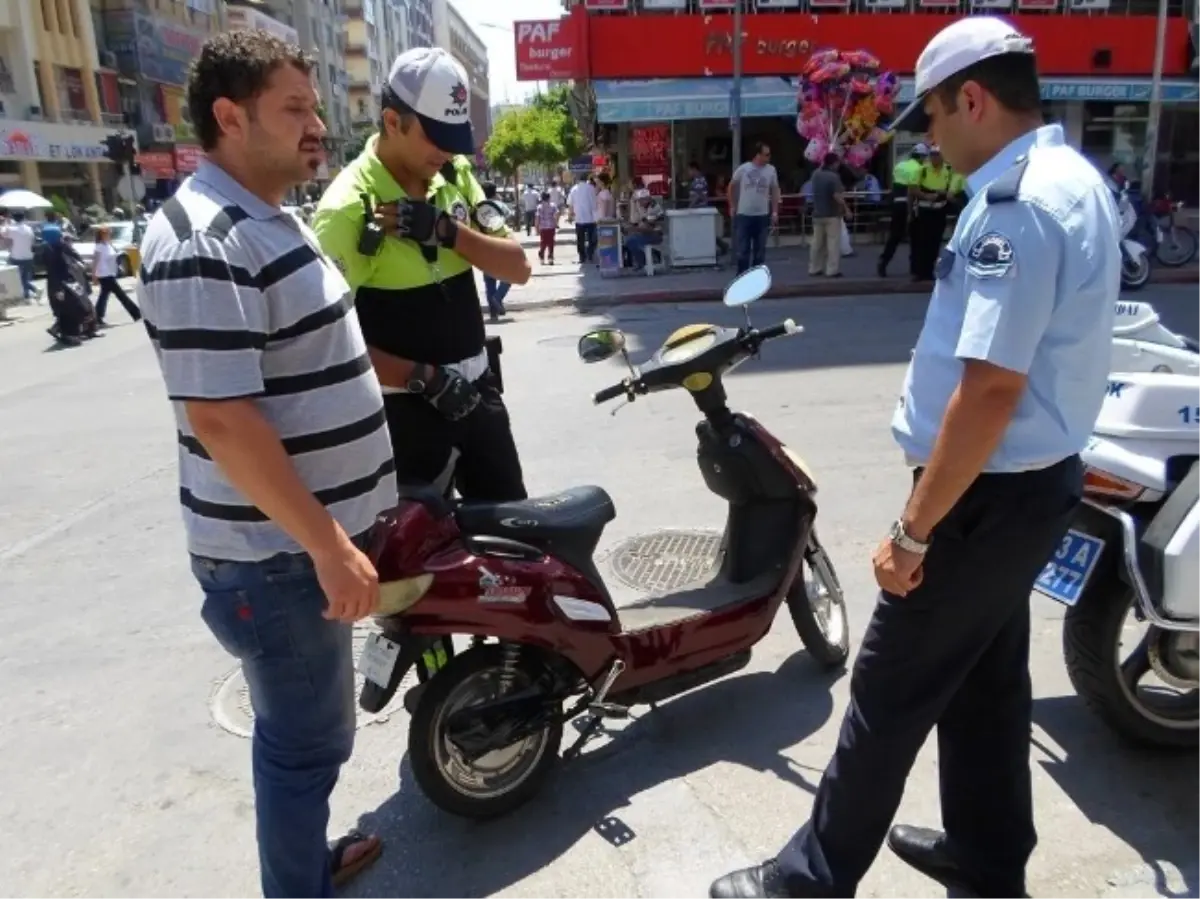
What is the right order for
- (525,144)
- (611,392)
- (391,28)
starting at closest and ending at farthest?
(611,392) → (525,144) → (391,28)

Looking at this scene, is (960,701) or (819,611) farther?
(819,611)

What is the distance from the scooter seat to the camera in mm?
2828

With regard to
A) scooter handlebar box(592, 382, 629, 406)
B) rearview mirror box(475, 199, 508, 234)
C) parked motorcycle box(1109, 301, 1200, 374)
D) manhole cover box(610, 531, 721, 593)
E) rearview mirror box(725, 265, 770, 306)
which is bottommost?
manhole cover box(610, 531, 721, 593)

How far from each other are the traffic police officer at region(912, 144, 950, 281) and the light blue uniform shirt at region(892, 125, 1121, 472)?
10.5 m

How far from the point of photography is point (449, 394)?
3.05 m

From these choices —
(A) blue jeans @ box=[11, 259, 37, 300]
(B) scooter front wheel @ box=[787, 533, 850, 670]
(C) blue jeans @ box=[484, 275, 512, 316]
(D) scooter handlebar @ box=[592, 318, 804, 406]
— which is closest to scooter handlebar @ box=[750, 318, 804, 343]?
(D) scooter handlebar @ box=[592, 318, 804, 406]

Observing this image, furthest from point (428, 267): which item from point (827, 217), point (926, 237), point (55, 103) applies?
point (55, 103)

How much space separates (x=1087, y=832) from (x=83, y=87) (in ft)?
163

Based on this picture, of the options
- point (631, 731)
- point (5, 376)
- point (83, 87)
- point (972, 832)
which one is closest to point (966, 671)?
point (972, 832)

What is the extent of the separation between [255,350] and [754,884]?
168 centimetres

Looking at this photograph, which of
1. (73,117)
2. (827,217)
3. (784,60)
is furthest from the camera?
(73,117)

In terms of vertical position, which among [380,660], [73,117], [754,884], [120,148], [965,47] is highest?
[73,117]

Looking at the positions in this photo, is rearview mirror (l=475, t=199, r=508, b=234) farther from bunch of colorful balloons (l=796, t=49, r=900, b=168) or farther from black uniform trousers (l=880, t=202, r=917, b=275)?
bunch of colorful balloons (l=796, t=49, r=900, b=168)

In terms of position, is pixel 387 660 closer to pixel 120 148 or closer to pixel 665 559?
pixel 665 559
